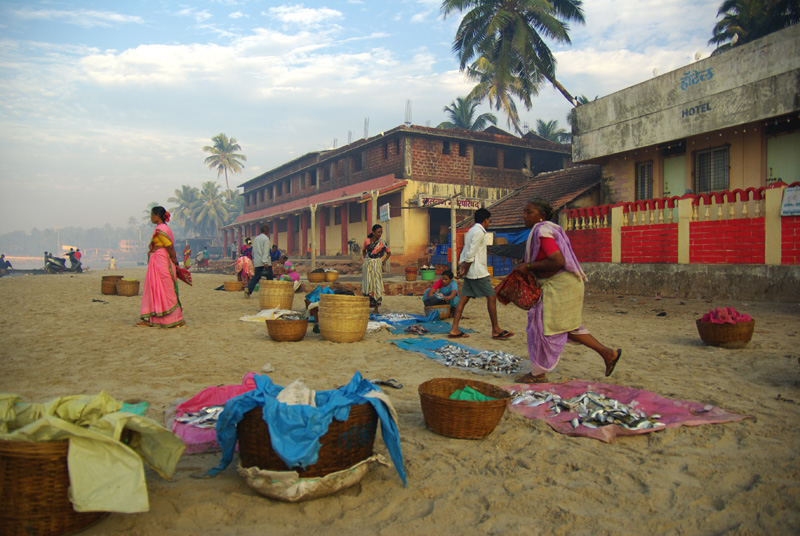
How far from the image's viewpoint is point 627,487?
2.45 meters

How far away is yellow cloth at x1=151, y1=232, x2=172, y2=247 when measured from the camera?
6.86 meters

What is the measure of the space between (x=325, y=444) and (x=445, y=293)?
5802 millimetres

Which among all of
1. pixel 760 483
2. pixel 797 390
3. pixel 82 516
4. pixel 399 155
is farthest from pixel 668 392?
pixel 399 155

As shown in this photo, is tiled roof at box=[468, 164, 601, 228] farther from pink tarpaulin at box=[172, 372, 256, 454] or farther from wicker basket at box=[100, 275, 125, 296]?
pink tarpaulin at box=[172, 372, 256, 454]

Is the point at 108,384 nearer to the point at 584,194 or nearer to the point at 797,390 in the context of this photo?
the point at 797,390

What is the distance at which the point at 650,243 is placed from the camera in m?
11.1

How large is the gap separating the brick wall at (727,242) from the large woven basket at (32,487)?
10891 millimetres

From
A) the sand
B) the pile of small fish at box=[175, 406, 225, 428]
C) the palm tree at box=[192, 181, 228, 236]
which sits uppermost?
the palm tree at box=[192, 181, 228, 236]

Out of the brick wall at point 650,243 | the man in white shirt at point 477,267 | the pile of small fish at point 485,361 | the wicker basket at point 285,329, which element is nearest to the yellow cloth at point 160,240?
the wicker basket at point 285,329

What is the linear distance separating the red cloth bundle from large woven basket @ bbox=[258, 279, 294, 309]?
208 inches

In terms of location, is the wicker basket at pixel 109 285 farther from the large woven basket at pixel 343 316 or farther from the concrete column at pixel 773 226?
the concrete column at pixel 773 226

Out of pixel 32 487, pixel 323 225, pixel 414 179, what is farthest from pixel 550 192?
pixel 32 487

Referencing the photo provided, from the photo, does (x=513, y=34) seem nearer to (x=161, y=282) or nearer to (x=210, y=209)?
(x=161, y=282)

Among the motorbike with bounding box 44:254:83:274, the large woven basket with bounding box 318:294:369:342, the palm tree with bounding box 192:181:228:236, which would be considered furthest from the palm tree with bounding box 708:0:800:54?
the palm tree with bounding box 192:181:228:236
